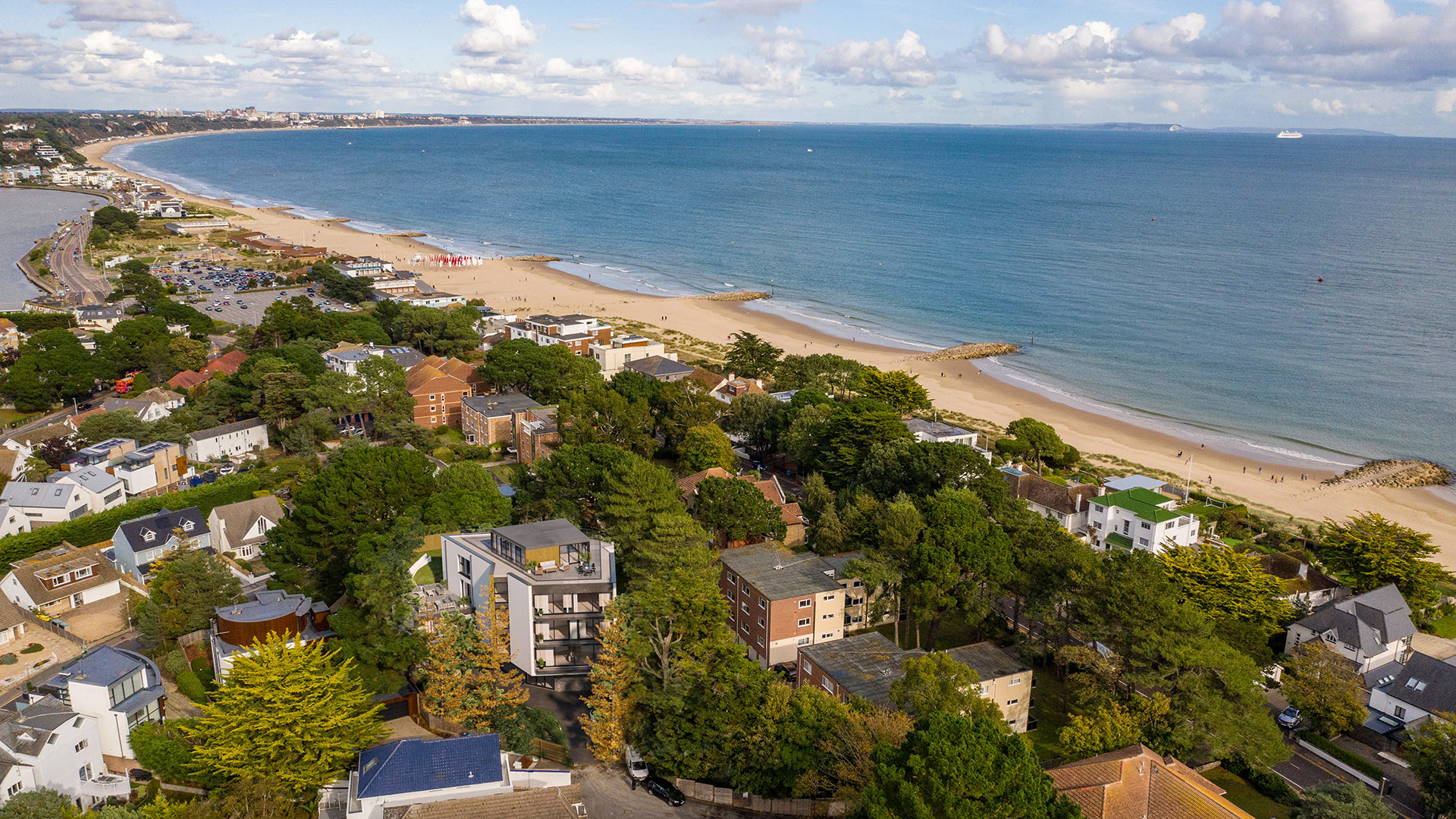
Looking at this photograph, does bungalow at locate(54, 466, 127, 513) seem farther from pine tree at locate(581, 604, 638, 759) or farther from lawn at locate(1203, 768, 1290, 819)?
lawn at locate(1203, 768, 1290, 819)

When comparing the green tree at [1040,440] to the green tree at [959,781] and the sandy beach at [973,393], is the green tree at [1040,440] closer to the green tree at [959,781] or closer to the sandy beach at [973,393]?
the sandy beach at [973,393]

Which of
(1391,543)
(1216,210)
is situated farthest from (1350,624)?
(1216,210)

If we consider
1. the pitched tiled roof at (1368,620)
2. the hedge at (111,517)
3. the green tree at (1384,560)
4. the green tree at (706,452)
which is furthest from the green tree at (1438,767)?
the hedge at (111,517)

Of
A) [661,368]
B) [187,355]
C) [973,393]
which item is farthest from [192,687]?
[973,393]

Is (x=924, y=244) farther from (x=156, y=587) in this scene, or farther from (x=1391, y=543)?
(x=156, y=587)

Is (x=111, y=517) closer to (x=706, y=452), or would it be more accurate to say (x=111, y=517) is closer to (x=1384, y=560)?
(x=706, y=452)
